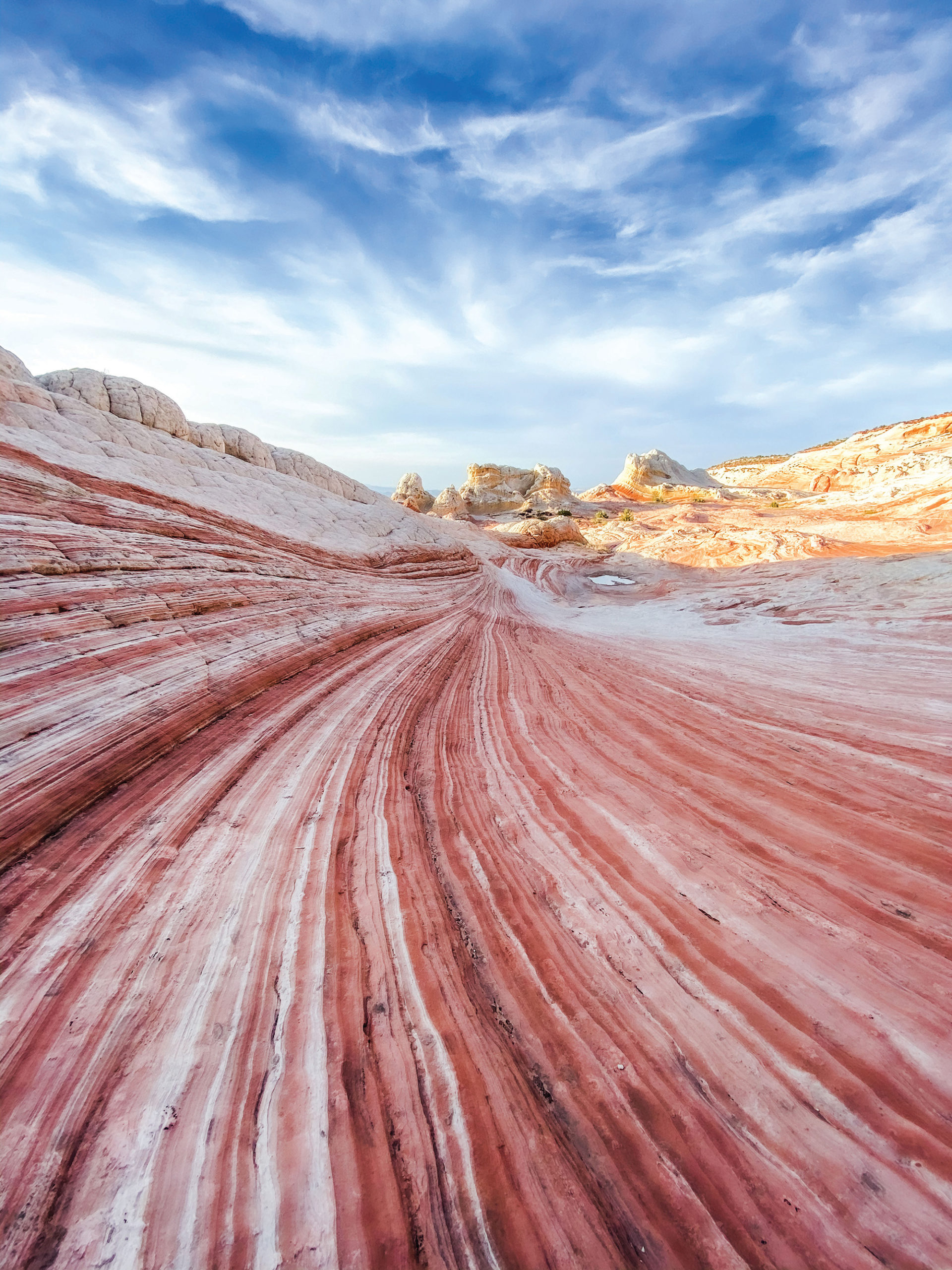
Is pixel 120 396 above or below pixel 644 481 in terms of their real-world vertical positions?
below

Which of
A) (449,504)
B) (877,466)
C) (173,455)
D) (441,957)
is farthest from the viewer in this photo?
(449,504)

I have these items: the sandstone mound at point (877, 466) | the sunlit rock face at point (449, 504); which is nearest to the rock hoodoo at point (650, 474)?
the sandstone mound at point (877, 466)

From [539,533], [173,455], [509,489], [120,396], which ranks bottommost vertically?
[173,455]

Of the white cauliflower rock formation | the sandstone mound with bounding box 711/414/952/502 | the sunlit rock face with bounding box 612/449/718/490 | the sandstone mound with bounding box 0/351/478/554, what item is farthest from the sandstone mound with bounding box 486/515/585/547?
the sunlit rock face with bounding box 612/449/718/490

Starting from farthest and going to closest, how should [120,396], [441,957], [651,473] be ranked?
[651,473] < [120,396] < [441,957]

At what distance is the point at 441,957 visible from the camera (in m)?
2.01

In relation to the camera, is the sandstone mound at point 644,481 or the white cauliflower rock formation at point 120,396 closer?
the white cauliflower rock formation at point 120,396

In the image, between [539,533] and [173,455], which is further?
[539,533]

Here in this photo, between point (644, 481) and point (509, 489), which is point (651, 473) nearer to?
point (644, 481)

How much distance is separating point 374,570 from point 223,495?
2924 mm

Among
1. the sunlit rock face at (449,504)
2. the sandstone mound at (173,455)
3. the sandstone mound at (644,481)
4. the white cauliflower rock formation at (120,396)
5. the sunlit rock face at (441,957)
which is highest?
the sandstone mound at (644,481)

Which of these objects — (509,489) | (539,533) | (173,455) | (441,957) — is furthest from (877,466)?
(441,957)

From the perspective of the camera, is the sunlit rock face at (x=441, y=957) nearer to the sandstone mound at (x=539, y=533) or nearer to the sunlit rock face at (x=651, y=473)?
the sandstone mound at (x=539, y=533)

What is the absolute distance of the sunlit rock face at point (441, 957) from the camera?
A: 1219 millimetres
